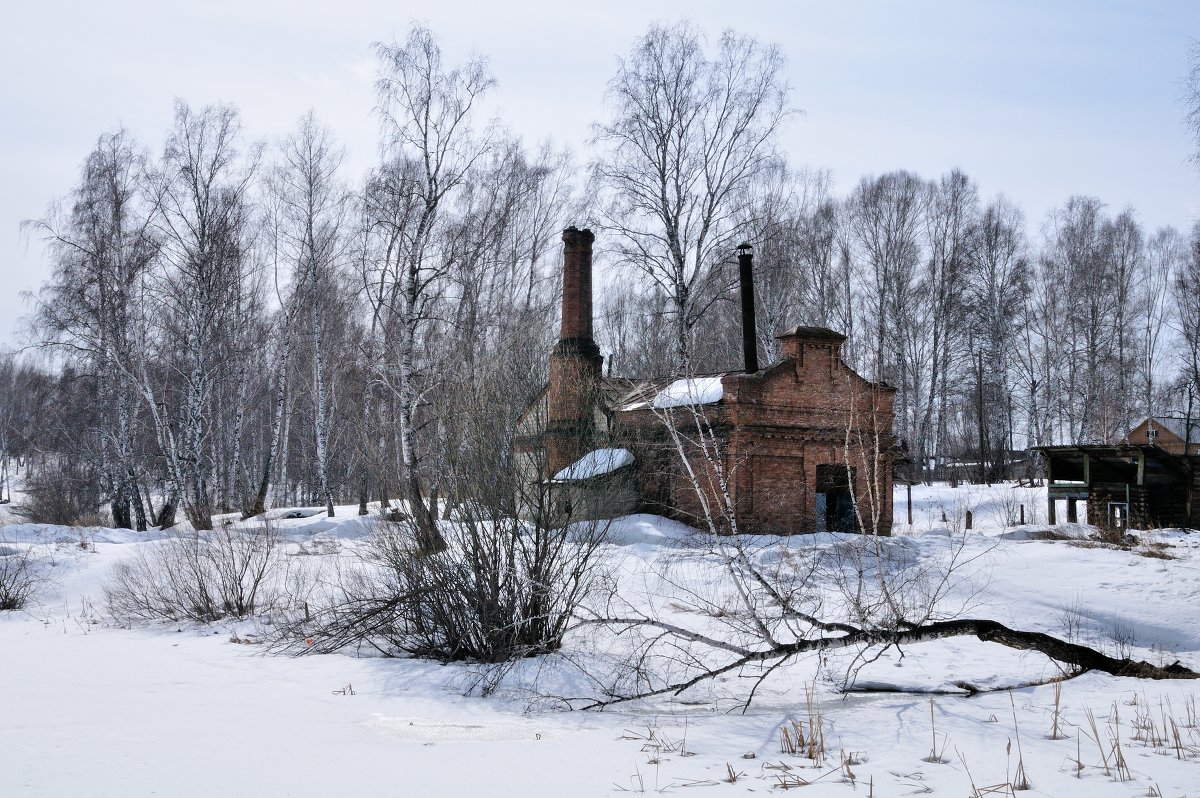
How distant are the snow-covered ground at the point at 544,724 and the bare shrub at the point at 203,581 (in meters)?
0.38

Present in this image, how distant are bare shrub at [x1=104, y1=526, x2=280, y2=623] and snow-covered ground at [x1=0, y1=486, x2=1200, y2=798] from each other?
0.38 metres

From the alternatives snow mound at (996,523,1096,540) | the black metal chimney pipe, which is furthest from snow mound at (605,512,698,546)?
snow mound at (996,523,1096,540)

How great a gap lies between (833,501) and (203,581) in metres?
14.4

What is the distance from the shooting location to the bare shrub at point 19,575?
→ 14.0 meters

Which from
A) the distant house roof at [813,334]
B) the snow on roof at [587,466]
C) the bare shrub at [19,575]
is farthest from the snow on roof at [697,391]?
the bare shrub at [19,575]

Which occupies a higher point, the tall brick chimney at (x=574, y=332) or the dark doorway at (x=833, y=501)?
the tall brick chimney at (x=574, y=332)

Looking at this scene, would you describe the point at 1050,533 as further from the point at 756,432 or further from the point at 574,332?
the point at 574,332

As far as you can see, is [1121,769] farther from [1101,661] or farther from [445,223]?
[445,223]

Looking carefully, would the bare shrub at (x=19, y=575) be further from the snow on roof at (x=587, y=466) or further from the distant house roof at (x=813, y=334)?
the distant house roof at (x=813, y=334)

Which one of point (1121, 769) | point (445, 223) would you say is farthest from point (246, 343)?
point (1121, 769)

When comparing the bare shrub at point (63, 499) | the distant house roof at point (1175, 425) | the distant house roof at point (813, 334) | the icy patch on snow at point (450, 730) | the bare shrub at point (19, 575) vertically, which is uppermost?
the distant house roof at point (813, 334)

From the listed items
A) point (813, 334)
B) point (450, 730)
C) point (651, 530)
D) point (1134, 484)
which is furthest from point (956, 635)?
point (1134, 484)

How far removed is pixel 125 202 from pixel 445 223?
24.8 ft

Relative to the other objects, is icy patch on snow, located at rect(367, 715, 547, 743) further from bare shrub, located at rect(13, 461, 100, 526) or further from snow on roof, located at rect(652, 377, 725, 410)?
bare shrub, located at rect(13, 461, 100, 526)
